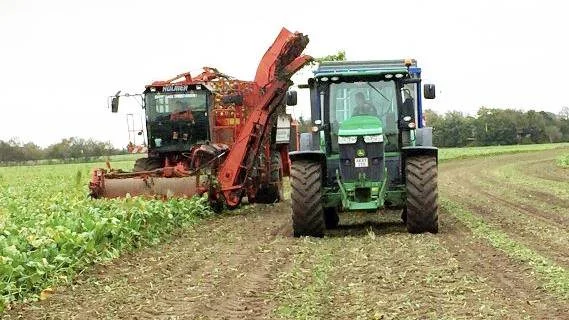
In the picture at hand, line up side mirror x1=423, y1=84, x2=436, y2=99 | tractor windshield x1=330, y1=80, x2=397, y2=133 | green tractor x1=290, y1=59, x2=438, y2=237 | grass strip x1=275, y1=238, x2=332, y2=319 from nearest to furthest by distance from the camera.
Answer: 1. grass strip x1=275, y1=238, x2=332, y2=319
2. green tractor x1=290, y1=59, x2=438, y2=237
3. tractor windshield x1=330, y1=80, x2=397, y2=133
4. side mirror x1=423, y1=84, x2=436, y2=99

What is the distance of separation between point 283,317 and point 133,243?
4855 millimetres

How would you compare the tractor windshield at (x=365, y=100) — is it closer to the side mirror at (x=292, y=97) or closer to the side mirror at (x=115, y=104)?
the side mirror at (x=292, y=97)

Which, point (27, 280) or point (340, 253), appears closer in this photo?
point (27, 280)

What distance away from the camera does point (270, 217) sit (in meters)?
15.2

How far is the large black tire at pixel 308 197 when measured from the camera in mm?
11289

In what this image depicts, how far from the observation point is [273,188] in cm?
1820

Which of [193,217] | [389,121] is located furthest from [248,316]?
[193,217]

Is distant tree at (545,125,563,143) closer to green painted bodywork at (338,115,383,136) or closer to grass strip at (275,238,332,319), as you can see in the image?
green painted bodywork at (338,115,383,136)

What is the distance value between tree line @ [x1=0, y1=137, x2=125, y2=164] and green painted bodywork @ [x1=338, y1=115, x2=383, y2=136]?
52841 millimetres

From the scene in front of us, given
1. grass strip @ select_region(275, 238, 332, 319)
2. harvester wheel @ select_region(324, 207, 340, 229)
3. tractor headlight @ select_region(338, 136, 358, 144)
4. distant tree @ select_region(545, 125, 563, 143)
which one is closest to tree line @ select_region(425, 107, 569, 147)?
distant tree @ select_region(545, 125, 563, 143)

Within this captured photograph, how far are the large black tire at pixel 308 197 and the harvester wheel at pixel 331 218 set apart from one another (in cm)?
141

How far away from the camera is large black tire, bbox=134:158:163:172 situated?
16953 millimetres

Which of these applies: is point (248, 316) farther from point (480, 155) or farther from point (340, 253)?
point (480, 155)

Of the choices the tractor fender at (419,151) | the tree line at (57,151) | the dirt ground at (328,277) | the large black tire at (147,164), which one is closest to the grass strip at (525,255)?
the dirt ground at (328,277)
